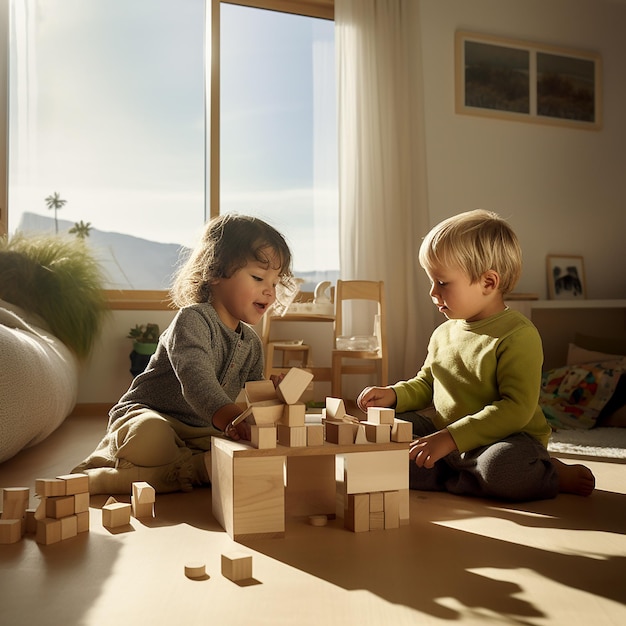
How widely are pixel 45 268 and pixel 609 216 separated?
129 inches

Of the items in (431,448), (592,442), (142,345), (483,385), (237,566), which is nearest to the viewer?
(237,566)

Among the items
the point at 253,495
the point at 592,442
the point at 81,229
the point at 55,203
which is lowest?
the point at 592,442

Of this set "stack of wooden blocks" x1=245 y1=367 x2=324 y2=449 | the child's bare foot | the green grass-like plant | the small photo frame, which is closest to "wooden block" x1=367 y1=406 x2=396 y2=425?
"stack of wooden blocks" x1=245 y1=367 x2=324 y2=449

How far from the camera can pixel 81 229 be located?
3449mm

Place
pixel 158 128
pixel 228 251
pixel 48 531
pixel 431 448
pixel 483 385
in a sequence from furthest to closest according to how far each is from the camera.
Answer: pixel 158 128
pixel 228 251
pixel 483 385
pixel 431 448
pixel 48 531

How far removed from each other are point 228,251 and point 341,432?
623 millimetres

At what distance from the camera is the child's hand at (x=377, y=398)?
1.62 meters

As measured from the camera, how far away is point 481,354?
1467 millimetres

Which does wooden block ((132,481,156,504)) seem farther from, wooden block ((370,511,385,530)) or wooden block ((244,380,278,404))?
wooden block ((370,511,385,530))

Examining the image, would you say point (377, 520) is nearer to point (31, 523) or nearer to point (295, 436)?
point (295, 436)

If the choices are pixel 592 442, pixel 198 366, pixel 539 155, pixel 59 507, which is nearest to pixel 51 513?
pixel 59 507

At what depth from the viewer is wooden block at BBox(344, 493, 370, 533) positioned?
1156 millimetres

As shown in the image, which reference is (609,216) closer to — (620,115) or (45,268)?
(620,115)

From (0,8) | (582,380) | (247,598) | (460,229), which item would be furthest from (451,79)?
(247,598)
